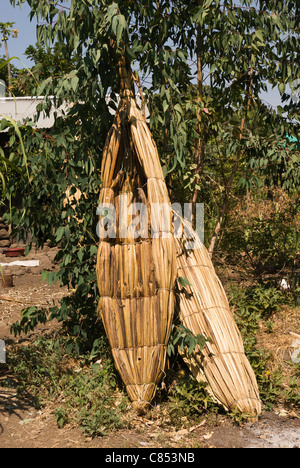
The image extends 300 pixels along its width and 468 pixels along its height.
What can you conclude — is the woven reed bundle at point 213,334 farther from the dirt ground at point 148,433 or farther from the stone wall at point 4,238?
the stone wall at point 4,238

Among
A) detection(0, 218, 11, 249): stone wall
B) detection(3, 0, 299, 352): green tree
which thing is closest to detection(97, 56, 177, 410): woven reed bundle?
detection(3, 0, 299, 352): green tree

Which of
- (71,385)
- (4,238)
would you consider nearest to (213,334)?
(71,385)

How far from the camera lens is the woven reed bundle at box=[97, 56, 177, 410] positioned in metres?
3.40

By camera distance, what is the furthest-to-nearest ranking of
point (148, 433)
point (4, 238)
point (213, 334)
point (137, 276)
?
point (4, 238) → point (213, 334) → point (137, 276) → point (148, 433)

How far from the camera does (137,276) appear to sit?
3.47 m

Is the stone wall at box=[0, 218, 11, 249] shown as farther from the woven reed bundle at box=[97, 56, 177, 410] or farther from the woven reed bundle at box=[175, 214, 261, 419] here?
the woven reed bundle at box=[97, 56, 177, 410]

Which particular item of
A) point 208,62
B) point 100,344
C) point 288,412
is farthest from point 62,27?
point 288,412

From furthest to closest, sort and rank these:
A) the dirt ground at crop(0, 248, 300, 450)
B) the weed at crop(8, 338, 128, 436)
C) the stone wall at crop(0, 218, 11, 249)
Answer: the stone wall at crop(0, 218, 11, 249) < the weed at crop(8, 338, 128, 436) < the dirt ground at crop(0, 248, 300, 450)

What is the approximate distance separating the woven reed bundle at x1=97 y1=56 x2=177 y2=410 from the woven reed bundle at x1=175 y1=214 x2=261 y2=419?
28cm

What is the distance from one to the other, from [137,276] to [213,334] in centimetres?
65

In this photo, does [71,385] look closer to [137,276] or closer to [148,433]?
[148,433]

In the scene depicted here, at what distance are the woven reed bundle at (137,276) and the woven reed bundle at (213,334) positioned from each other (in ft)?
0.92

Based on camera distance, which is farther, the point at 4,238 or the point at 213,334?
the point at 4,238

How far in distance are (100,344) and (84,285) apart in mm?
541
